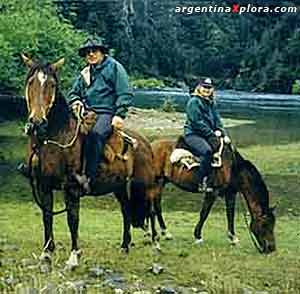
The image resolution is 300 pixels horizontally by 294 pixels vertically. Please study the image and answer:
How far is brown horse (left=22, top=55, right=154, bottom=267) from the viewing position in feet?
30.4

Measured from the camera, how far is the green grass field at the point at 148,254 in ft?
28.1

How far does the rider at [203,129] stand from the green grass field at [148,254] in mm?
961

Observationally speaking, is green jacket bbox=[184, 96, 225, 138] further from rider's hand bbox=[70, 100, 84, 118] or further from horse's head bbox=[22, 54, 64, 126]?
horse's head bbox=[22, 54, 64, 126]

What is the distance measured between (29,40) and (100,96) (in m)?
22.6

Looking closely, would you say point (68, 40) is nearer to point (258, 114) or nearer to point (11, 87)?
point (11, 87)


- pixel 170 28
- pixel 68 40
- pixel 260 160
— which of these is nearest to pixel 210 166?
pixel 260 160

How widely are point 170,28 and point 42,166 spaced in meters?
67.6

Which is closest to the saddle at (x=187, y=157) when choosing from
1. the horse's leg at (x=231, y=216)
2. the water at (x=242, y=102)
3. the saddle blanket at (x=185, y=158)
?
the saddle blanket at (x=185, y=158)

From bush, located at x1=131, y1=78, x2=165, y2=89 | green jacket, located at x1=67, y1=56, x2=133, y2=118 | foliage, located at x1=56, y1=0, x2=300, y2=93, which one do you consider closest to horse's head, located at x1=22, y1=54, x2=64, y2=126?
green jacket, located at x1=67, y1=56, x2=133, y2=118

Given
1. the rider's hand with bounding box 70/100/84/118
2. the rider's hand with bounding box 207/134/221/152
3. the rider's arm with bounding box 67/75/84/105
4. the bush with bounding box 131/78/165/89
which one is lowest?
the bush with bounding box 131/78/165/89

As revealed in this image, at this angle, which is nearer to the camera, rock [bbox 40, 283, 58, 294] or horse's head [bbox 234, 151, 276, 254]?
rock [bbox 40, 283, 58, 294]

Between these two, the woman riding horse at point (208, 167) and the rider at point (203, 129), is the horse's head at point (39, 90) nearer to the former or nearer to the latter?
the woman riding horse at point (208, 167)

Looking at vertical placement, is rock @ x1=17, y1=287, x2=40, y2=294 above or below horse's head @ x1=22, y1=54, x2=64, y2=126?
below

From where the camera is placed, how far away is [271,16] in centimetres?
6694
